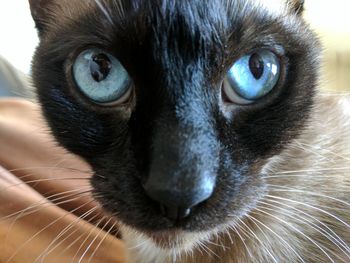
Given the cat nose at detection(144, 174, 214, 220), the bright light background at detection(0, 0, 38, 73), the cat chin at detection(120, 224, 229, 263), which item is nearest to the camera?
the cat nose at detection(144, 174, 214, 220)

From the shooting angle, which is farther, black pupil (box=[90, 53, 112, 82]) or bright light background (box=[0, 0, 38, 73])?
bright light background (box=[0, 0, 38, 73])

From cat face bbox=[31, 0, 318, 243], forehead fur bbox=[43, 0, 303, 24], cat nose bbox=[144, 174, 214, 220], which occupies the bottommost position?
cat nose bbox=[144, 174, 214, 220]

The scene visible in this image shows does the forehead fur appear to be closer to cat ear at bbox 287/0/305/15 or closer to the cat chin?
cat ear at bbox 287/0/305/15

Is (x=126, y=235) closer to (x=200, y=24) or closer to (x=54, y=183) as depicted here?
(x=54, y=183)

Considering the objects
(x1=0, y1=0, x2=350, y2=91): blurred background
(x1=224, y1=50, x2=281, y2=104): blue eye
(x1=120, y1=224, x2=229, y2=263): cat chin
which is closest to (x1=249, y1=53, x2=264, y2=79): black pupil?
(x1=224, y1=50, x2=281, y2=104): blue eye

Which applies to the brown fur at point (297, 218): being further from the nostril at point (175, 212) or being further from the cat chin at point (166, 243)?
the nostril at point (175, 212)

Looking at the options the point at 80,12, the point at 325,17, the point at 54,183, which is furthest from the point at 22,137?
the point at 325,17
